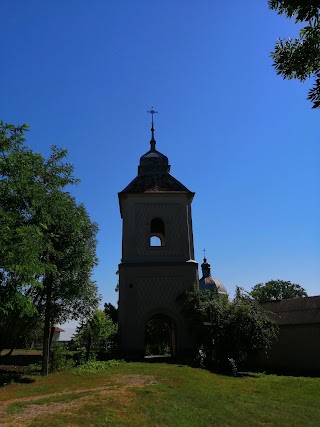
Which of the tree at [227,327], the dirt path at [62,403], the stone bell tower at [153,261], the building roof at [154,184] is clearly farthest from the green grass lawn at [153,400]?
the building roof at [154,184]

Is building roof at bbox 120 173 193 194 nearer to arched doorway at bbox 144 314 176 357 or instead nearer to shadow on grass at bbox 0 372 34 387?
shadow on grass at bbox 0 372 34 387

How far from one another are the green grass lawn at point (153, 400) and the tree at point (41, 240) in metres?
2.55

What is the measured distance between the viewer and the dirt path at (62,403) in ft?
29.7

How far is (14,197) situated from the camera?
1244cm

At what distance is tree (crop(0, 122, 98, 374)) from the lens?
965cm

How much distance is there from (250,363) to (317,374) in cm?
505

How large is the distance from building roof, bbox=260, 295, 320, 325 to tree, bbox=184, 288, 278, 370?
646 centimetres

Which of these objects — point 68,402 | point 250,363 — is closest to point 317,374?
point 250,363

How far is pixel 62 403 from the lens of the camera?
424 inches

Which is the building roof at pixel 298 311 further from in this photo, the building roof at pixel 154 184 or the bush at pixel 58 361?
the bush at pixel 58 361

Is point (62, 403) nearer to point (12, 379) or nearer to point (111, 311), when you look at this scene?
point (12, 379)

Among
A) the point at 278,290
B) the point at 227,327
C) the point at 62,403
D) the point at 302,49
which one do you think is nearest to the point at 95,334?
the point at 227,327

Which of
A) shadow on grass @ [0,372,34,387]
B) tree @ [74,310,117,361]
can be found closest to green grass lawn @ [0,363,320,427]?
shadow on grass @ [0,372,34,387]

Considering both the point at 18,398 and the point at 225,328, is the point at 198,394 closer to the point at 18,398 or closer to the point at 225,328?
the point at 18,398
